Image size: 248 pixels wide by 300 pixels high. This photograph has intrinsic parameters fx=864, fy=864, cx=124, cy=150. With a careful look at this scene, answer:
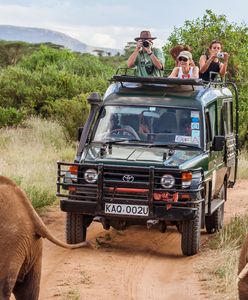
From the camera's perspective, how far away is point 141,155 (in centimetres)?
1073

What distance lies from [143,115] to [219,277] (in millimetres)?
3006

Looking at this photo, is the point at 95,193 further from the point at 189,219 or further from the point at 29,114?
the point at 29,114

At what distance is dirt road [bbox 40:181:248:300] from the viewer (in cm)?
863

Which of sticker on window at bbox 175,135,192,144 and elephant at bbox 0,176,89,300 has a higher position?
sticker on window at bbox 175,135,192,144

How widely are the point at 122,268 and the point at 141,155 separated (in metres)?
1.61

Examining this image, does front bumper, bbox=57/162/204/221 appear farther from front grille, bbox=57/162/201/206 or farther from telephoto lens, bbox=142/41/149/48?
telephoto lens, bbox=142/41/149/48

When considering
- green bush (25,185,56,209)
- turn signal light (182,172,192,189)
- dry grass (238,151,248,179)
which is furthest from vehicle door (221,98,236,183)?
dry grass (238,151,248,179)

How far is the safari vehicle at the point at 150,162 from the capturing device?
10312 millimetres

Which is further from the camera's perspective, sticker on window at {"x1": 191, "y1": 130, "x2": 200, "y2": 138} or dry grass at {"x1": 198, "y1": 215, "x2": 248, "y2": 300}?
sticker on window at {"x1": 191, "y1": 130, "x2": 200, "y2": 138}

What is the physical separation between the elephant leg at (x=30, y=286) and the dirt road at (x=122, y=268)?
5.99ft

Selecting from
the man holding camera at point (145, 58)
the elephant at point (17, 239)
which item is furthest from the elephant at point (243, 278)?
the man holding camera at point (145, 58)

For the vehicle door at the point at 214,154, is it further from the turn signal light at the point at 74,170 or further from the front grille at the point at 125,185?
the turn signal light at the point at 74,170

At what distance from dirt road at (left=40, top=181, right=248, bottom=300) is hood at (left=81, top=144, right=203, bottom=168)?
3.71 feet

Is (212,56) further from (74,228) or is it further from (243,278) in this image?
(243,278)
